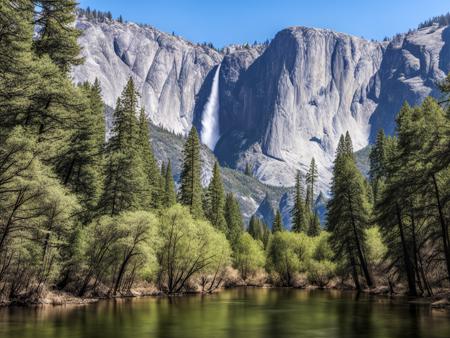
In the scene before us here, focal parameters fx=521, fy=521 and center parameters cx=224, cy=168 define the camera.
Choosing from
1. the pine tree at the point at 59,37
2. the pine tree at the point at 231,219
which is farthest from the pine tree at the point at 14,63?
the pine tree at the point at 231,219

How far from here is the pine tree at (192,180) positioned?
243 ft

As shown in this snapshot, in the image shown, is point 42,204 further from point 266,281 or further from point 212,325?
point 266,281

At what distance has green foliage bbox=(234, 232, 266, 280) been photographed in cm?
8606

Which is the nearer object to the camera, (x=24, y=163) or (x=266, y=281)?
(x=24, y=163)

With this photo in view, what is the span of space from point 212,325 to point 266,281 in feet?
199

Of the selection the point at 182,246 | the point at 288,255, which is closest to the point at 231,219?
the point at 288,255

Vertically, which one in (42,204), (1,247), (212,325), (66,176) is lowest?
(212,325)

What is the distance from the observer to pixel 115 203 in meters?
51.5

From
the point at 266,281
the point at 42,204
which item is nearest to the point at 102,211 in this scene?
the point at 42,204

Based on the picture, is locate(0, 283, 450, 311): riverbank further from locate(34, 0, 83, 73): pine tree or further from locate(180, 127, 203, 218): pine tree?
locate(180, 127, 203, 218): pine tree

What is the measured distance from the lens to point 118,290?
50.6 m

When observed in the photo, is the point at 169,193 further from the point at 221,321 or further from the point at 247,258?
the point at 221,321

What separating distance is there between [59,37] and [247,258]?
5735 cm

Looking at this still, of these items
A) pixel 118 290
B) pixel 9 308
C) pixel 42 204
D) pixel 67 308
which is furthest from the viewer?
pixel 118 290
